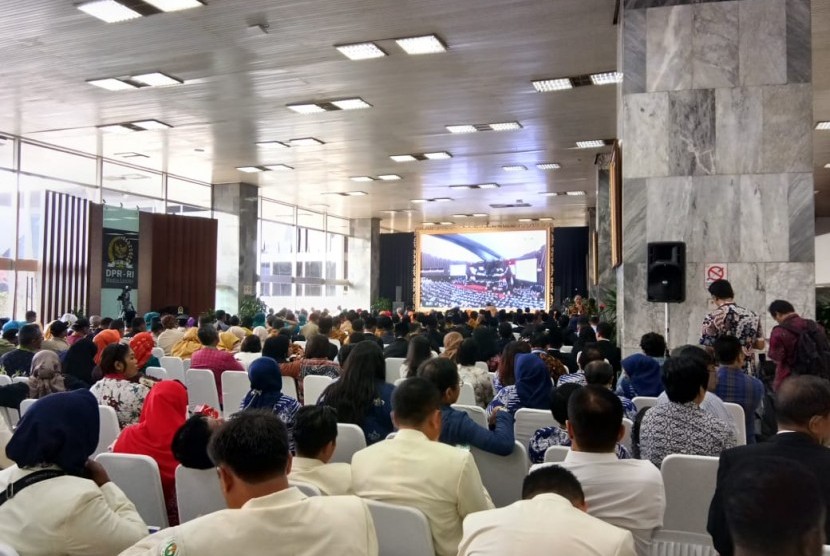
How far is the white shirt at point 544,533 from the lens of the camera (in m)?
1.61

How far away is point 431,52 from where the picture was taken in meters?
8.34

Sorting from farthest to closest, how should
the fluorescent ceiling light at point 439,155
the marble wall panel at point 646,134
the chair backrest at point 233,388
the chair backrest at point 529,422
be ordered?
1. the fluorescent ceiling light at point 439,155
2. the marble wall panel at point 646,134
3. the chair backrest at point 233,388
4. the chair backrest at point 529,422

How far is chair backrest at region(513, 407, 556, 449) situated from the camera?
155 inches

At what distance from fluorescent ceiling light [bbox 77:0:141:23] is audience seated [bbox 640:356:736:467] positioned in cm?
628

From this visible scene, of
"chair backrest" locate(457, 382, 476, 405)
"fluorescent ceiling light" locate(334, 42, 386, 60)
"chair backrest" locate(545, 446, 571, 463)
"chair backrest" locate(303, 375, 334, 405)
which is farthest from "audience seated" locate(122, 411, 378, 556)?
"fluorescent ceiling light" locate(334, 42, 386, 60)

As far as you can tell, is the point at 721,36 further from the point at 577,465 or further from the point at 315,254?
the point at 315,254

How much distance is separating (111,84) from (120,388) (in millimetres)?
6433

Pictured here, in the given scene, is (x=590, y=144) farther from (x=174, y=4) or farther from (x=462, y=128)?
(x=174, y=4)

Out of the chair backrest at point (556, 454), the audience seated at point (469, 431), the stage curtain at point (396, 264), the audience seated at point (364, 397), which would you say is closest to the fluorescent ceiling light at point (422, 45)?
the audience seated at point (364, 397)

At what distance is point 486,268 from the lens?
24.7 meters

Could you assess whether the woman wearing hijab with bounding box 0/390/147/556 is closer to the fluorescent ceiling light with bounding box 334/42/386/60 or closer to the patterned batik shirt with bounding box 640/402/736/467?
the patterned batik shirt with bounding box 640/402/736/467

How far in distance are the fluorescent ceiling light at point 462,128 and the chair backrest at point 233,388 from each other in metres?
7.17

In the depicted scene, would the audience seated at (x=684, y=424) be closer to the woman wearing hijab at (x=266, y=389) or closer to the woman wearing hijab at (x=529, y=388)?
the woman wearing hijab at (x=529, y=388)

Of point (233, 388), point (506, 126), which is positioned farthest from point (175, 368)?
point (506, 126)
